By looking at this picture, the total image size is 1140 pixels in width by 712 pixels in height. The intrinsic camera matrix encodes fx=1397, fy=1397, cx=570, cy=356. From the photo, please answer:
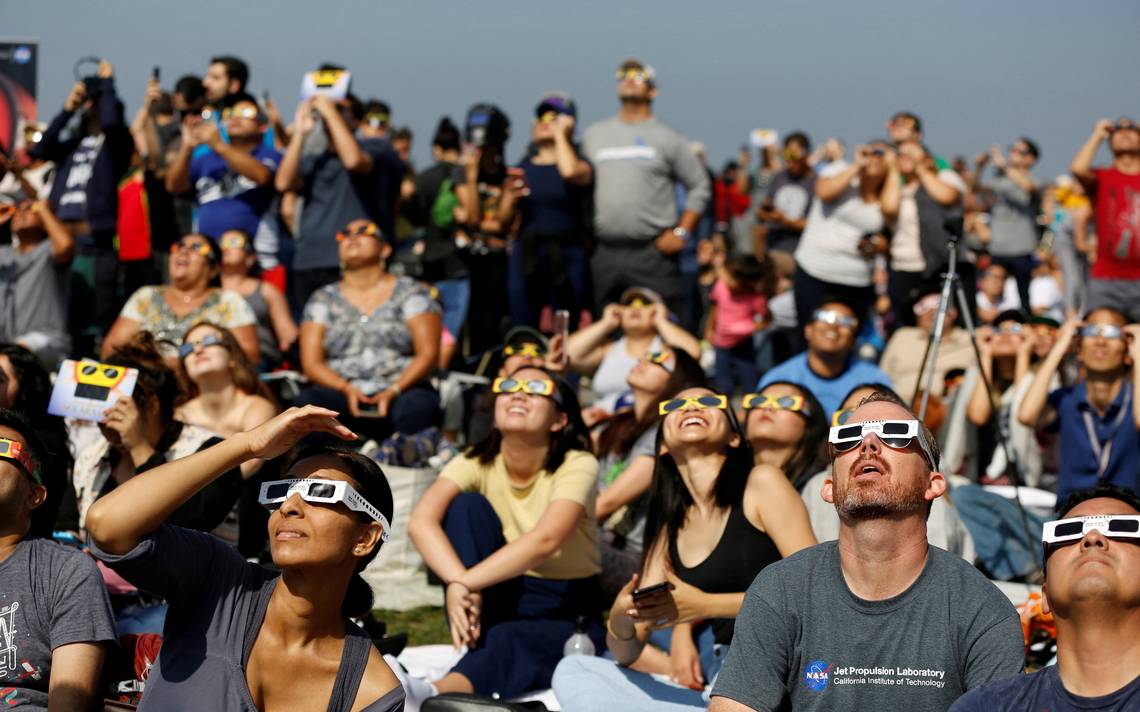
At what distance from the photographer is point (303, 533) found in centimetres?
357

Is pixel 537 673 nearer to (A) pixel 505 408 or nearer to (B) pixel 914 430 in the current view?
(A) pixel 505 408

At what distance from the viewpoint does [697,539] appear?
511 centimetres

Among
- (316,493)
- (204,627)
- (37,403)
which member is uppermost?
(316,493)

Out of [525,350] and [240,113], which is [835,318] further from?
[240,113]

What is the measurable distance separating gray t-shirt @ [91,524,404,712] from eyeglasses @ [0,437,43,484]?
2.41 ft

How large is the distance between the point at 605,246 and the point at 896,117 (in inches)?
105

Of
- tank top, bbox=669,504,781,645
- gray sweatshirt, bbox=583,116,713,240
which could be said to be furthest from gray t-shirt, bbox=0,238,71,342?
tank top, bbox=669,504,781,645

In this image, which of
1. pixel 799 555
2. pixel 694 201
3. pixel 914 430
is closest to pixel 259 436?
pixel 799 555

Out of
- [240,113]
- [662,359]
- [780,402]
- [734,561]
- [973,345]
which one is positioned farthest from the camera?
[240,113]

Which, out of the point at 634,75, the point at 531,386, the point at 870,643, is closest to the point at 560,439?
the point at 531,386

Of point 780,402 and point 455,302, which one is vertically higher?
point 780,402

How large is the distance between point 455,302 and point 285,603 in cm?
632

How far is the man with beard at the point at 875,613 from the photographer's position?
335cm

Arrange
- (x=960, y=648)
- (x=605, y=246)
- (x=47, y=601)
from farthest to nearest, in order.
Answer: (x=605, y=246), (x=47, y=601), (x=960, y=648)
